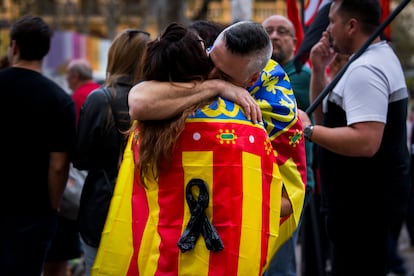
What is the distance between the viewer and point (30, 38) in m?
4.59

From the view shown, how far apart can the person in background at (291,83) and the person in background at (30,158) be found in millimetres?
1281

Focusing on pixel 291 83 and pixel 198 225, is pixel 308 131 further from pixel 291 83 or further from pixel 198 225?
pixel 198 225

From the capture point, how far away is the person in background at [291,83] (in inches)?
196

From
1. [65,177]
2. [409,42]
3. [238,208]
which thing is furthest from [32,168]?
[409,42]

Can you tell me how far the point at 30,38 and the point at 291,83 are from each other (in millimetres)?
1760

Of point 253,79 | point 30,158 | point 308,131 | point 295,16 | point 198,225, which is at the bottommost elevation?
point 30,158

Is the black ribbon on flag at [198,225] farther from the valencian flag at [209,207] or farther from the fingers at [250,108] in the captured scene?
the fingers at [250,108]

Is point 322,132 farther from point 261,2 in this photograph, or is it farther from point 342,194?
point 261,2

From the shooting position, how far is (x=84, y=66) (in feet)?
25.3

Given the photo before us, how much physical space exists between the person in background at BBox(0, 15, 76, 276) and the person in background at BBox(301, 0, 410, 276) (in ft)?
4.52

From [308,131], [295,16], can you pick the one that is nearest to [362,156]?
[308,131]

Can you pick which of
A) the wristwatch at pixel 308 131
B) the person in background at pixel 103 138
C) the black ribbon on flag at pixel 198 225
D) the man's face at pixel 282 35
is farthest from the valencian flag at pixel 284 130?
the man's face at pixel 282 35

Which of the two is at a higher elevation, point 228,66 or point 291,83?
point 228,66

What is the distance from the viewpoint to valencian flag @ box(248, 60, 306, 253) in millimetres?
3158
